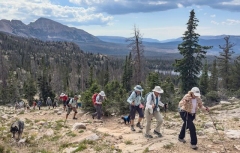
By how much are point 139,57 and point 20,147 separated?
19.3 meters

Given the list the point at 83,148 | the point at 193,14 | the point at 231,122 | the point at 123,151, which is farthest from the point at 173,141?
the point at 193,14

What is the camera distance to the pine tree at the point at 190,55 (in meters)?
30.2

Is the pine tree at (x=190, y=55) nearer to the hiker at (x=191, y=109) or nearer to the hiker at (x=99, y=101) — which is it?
the hiker at (x=99, y=101)

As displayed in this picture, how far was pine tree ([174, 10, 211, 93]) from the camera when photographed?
30.2 m

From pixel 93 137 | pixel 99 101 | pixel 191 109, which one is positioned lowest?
pixel 93 137

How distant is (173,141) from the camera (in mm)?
Result: 9266

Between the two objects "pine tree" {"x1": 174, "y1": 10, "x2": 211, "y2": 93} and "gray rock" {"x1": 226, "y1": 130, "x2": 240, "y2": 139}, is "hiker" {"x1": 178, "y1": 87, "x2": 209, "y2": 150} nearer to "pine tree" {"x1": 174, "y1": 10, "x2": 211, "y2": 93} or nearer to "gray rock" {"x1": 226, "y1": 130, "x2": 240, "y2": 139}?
"gray rock" {"x1": 226, "y1": 130, "x2": 240, "y2": 139}

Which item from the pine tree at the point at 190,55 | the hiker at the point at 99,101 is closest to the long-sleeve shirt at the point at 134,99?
the hiker at the point at 99,101

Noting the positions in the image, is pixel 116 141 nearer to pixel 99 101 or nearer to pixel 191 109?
pixel 191 109

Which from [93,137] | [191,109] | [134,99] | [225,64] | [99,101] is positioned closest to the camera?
[191,109]

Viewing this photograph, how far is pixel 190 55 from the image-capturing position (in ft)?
99.2

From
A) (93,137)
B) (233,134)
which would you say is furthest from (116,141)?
(233,134)

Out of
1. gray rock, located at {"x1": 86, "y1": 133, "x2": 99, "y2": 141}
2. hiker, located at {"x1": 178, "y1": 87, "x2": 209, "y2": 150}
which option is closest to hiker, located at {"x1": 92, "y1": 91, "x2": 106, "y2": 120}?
gray rock, located at {"x1": 86, "y1": 133, "x2": 99, "y2": 141}

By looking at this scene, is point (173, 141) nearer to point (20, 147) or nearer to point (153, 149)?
point (153, 149)
